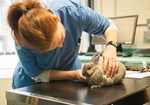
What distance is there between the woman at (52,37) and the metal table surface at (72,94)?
9cm

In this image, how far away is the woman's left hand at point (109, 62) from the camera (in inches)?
35.8

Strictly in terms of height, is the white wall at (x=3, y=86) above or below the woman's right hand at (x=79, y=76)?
below

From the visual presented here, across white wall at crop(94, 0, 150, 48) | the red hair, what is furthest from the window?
the red hair

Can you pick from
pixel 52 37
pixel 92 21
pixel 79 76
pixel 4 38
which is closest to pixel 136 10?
pixel 92 21

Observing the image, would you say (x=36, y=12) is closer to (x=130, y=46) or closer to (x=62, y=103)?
(x=62, y=103)

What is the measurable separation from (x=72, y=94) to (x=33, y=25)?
27 cm

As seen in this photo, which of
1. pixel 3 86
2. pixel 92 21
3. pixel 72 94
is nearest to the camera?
pixel 72 94

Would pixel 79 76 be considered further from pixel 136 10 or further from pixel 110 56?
pixel 136 10

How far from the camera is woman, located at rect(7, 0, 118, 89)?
83 centimetres

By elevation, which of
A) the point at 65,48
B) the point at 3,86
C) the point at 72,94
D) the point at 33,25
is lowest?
the point at 3,86

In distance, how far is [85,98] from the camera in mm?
725

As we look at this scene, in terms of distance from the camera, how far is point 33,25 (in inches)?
31.7

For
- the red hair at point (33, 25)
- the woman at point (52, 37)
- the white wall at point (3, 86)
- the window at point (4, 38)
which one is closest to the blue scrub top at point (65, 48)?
the woman at point (52, 37)

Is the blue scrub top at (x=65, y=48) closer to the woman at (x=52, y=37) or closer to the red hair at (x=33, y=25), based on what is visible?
the woman at (x=52, y=37)
